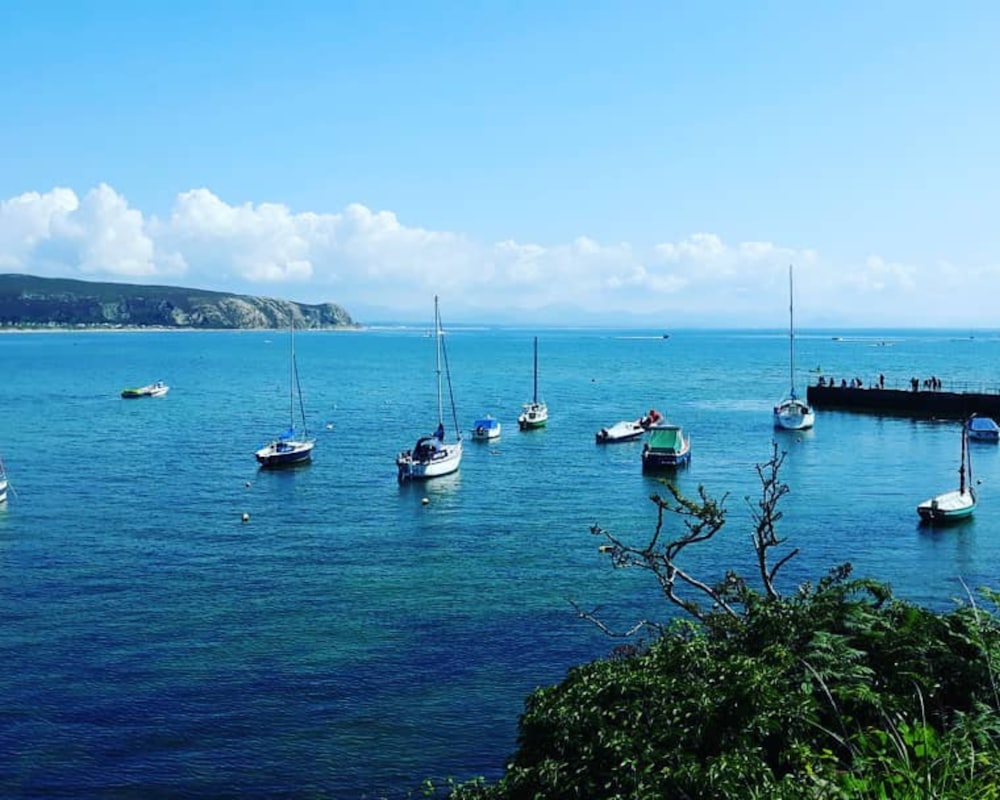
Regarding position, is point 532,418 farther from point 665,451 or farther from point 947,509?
point 947,509

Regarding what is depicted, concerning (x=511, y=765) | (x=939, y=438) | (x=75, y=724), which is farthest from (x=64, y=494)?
(x=939, y=438)

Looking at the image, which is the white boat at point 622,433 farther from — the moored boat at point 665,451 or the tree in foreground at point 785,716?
the tree in foreground at point 785,716

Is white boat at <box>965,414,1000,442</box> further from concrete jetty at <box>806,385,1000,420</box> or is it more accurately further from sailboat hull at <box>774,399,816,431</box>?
sailboat hull at <box>774,399,816,431</box>

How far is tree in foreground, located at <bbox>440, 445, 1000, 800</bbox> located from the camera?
48.5 feet

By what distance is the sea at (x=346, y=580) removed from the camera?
30.6m

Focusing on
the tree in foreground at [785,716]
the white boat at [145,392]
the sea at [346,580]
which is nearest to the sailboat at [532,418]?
the sea at [346,580]

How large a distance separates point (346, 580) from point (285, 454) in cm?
3561

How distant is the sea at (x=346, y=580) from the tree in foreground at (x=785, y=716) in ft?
29.1

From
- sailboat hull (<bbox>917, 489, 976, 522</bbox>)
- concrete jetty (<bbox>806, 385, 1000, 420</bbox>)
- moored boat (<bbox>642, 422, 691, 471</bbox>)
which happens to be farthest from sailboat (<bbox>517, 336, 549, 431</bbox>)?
sailboat hull (<bbox>917, 489, 976, 522</bbox>)

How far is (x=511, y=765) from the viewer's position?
17.9 meters

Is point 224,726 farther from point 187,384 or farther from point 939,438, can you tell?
point 187,384

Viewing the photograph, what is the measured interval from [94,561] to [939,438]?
250 feet

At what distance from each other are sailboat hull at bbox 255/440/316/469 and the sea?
1.77m

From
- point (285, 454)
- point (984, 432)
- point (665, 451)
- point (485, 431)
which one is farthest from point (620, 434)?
point (984, 432)
